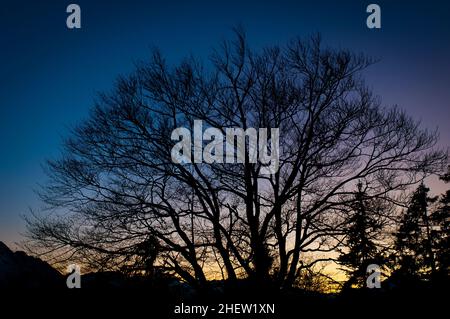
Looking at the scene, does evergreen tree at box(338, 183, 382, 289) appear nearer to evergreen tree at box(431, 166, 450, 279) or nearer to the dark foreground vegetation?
the dark foreground vegetation

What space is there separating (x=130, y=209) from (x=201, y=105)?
397 centimetres

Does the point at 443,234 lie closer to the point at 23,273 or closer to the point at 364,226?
the point at 364,226

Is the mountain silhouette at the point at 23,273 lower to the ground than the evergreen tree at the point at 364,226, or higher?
lower

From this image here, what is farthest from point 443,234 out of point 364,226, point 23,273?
point 23,273

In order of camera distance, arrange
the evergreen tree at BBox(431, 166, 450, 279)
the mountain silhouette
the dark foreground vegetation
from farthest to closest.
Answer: the evergreen tree at BBox(431, 166, 450, 279)
the mountain silhouette
the dark foreground vegetation

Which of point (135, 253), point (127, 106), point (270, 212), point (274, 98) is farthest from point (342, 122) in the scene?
point (135, 253)

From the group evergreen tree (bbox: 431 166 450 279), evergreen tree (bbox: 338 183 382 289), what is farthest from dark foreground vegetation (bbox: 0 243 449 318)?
evergreen tree (bbox: 431 166 450 279)

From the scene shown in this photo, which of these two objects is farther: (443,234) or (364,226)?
(443,234)
